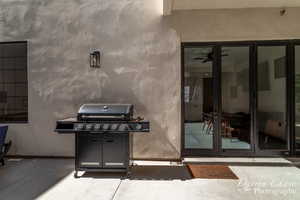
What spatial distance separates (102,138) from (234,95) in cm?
297

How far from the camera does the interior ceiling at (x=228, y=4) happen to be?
501cm

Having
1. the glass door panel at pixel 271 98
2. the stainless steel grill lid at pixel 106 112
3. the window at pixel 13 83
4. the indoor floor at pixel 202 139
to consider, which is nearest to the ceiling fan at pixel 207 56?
the glass door panel at pixel 271 98

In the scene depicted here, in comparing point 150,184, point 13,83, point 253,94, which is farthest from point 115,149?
point 13,83

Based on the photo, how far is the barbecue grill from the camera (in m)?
4.35

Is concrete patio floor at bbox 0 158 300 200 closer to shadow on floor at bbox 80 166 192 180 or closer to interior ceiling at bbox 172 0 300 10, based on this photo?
shadow on floor at bbox 80 166 192 180

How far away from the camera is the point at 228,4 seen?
5.15m

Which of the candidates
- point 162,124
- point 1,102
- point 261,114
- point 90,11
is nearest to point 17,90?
point 1,102

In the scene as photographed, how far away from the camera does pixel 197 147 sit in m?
5.55

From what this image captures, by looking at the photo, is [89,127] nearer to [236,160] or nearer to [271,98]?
[236,160]

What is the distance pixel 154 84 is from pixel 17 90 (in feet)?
10.9

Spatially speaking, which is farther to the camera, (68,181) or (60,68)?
(60,68)

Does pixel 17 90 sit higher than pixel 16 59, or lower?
lower

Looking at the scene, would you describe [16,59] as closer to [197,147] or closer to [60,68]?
[60,68]

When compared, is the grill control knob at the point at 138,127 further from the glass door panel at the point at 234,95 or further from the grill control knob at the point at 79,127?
the glass door panel at the point at 234,95
